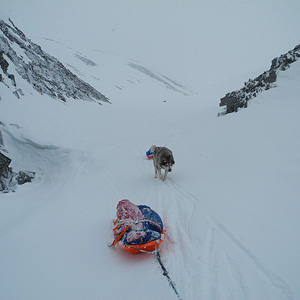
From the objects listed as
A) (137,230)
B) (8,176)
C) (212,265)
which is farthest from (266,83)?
(8,176)

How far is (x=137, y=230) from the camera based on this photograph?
10.4ft

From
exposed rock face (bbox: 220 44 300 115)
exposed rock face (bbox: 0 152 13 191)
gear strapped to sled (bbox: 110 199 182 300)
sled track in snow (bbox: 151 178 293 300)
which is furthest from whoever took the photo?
exposed rock face (bbox: 220 44 300 115)

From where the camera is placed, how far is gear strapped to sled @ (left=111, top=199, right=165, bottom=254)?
10.1 ft

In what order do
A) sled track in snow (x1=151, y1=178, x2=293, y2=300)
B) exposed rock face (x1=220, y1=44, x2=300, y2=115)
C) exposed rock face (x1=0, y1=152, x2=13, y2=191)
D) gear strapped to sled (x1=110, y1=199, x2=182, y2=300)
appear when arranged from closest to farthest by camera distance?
1. sled track in snow (x1=151, y1=178, x2=293, y2=300)
2. gear strapped to sled (x1=110, y1=199, x2=182, y2=300)
3. exposed rock face (x1=0, y1=152, x2=13, y2=191)
4. exposed rock face (x1=220, y1=44, x2=300, y2=115)

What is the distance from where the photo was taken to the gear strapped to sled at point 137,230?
3.08m

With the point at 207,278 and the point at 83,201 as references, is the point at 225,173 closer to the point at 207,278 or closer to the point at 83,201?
the point at 207,278

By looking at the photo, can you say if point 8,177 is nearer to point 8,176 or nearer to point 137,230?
point 8,176

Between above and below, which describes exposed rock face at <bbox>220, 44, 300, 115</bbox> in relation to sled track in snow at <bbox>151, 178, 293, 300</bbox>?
above

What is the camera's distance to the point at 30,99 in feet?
36.3

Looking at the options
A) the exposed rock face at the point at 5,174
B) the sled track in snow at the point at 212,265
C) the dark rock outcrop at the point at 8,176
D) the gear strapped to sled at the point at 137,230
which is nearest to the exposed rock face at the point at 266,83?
the sled track in snow at the point at 212,265

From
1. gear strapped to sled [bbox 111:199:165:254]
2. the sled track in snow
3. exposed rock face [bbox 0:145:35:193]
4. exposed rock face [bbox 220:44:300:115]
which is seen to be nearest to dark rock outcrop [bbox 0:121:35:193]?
exposed rock face [bbox 0:145:35:193]

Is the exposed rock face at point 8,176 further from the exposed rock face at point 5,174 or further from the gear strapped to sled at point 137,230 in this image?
the gear strapped to sled at point 137,230

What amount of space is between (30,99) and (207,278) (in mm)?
12249

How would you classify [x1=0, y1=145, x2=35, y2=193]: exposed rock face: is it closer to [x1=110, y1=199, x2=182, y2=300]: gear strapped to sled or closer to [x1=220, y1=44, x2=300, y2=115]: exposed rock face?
[x1=110, y1=199, x2=182, y2=300]: gear strapped to sled
